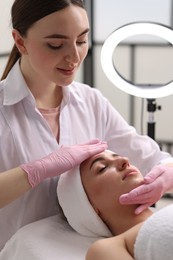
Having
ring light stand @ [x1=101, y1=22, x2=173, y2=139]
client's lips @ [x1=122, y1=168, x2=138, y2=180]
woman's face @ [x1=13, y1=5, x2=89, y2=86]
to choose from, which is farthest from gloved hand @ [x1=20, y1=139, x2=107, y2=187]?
ring light stand @ [x1=101, y1=22, x2=173, y2=139]

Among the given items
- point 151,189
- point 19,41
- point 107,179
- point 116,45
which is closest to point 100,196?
point 107,179

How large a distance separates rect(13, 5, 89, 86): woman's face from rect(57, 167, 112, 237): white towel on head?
0.32m

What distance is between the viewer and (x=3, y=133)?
4.81 ft

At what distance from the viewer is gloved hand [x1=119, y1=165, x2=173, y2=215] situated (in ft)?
4.43

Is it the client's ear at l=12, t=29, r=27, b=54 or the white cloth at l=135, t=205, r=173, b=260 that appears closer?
the white cloth at l=135, t=205, r=173, b=260

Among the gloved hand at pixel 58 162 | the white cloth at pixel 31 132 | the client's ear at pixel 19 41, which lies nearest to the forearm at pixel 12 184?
the gloved hand at pixel 58 162

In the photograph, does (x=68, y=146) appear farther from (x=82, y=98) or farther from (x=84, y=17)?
(x=84, y=17)

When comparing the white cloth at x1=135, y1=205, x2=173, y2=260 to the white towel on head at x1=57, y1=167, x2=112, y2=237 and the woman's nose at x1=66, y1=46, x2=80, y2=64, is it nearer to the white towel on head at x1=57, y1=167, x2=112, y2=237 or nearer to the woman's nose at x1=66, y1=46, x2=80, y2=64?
the white towel on head at x1=57, y1=167, x2=112, y2=237

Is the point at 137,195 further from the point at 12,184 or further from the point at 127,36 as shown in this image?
the point at 127,36

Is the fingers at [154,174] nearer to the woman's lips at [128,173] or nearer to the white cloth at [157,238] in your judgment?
the woman's lips at [128,173]

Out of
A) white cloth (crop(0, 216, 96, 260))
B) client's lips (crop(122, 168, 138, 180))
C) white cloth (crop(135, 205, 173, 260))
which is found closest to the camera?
white cloth (crop(135, 205, 173, 260))

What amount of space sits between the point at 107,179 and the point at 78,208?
128 millimetres

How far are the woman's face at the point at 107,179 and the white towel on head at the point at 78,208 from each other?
0.02m

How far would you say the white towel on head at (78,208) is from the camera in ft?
4.56
